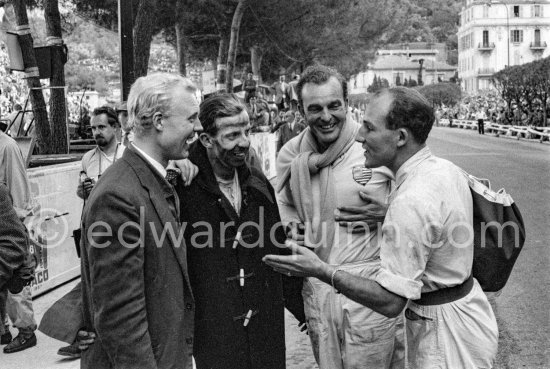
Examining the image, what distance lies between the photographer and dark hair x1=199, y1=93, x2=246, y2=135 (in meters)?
3.31

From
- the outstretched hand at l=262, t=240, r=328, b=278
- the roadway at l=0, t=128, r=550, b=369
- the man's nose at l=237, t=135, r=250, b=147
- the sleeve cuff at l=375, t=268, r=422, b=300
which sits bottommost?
the roadway at l=0, t=128, r=550, b=369

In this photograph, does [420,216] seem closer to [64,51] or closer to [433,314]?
[433,314]

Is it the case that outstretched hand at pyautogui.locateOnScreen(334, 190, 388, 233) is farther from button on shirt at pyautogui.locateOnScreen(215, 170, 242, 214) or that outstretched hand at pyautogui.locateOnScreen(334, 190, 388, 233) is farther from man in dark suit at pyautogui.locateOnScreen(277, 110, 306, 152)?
man in dark suit at pyautogui.locateOnScreen(277, 110, 306, 152)

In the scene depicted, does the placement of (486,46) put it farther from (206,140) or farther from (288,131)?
(206,140)

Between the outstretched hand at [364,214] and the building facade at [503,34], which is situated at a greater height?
the building facade at [503,34]

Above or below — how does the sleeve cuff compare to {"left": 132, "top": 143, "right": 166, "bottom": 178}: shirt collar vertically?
below

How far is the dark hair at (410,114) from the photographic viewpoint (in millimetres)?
2758

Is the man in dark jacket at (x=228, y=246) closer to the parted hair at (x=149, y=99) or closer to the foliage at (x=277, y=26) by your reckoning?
the parted hair at (x=149, y=99)

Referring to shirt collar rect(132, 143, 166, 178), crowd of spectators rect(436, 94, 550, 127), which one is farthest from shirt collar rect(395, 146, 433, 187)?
crowd of spectators rect(436, 94, 550, 127)

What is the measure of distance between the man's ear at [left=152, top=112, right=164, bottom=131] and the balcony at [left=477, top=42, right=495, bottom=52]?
11342 centimetres

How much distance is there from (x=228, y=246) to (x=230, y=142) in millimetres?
440

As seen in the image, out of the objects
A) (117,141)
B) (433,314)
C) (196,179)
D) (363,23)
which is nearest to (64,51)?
(117,141)

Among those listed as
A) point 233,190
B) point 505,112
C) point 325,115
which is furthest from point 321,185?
point 505,112

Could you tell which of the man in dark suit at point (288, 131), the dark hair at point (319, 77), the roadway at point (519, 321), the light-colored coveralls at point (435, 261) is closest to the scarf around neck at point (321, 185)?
the dark hair at point (319, 77)
